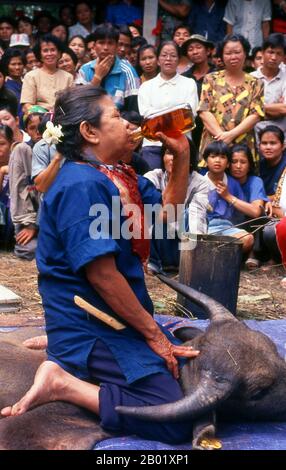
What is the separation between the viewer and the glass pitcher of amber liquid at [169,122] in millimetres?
3768

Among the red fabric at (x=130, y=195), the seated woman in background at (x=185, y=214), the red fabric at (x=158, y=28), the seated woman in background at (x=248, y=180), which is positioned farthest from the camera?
the red fabric at (x=158, y=28)

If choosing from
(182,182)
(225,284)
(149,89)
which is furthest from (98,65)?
(182,182)

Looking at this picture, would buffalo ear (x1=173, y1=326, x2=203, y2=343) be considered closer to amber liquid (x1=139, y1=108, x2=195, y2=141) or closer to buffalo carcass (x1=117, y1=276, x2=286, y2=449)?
buffalo carcass (x1=117, y1=276, x2=286, y2=449)

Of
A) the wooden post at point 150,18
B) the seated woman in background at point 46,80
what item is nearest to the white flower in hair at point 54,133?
the seated woman in background at point 46,80

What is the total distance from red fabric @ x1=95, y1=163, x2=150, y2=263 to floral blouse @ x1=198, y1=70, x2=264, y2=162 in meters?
4.18

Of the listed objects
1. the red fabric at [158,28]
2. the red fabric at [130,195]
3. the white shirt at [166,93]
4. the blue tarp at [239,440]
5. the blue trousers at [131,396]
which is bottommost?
the blue tarp at [239,440]

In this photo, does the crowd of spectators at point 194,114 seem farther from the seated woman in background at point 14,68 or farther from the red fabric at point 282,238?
the red fabric at point 282,238

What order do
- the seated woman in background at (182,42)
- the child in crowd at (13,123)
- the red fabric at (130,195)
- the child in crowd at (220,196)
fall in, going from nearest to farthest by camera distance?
the red fabric at (130,195) < the child in crowd at (220,196) < the child in crowd at (13,123) < the seated woman in background at (182,42)

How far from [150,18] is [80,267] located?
25.7 feet

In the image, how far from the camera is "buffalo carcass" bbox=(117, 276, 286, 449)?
3311mm

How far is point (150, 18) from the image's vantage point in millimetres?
10562

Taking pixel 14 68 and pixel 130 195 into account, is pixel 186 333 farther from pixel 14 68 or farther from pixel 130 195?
pixel 14 68

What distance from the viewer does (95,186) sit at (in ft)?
11.2

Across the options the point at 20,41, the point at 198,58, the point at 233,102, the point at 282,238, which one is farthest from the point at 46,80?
the point at 282,238
